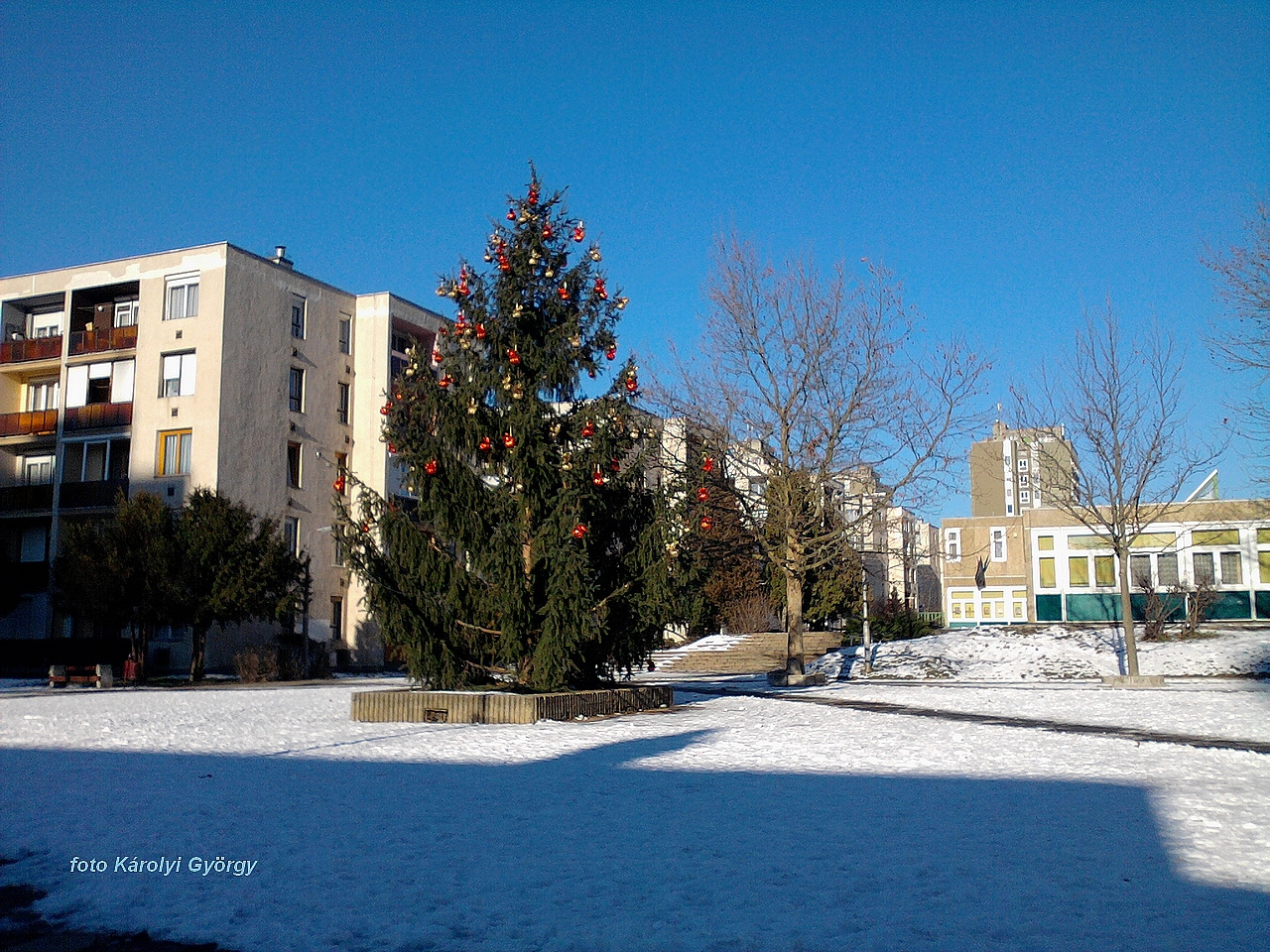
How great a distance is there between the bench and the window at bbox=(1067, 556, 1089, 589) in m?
34.7

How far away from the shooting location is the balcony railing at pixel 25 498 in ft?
139

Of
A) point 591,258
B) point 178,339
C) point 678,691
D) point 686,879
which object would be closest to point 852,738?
point 686,879

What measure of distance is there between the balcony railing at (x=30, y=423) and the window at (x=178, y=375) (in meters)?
5.62

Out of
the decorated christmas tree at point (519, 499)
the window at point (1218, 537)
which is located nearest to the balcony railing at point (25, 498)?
the decorated christmas tree at point (519, 499)

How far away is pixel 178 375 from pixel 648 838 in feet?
126

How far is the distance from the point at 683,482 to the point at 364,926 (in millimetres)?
13212

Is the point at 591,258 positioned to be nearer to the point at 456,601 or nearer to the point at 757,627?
the point at 456,601

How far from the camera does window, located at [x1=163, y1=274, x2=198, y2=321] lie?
41125 millimetres

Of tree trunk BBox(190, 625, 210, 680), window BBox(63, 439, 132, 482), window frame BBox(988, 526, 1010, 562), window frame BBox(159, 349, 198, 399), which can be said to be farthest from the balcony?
window frame BBox(988, 526, 1010, 562)

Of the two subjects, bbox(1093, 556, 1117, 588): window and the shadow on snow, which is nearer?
the shadow on snow

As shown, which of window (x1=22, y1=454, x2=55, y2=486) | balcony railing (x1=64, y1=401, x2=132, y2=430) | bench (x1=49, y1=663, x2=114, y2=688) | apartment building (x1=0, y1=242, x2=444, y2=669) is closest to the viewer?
bench (x1=49, y1=663, x2=114, y2=688)

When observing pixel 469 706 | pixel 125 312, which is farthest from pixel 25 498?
pixel 469 706

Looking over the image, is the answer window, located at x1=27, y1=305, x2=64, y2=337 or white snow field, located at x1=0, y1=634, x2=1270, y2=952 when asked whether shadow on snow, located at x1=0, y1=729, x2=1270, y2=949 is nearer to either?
white snow field, located at x1=0, y1=634, x2=1270, y2=952

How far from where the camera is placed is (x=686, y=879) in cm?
656
